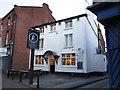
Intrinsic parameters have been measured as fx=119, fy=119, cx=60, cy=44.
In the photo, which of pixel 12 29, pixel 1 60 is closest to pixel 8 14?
pixel 12 29

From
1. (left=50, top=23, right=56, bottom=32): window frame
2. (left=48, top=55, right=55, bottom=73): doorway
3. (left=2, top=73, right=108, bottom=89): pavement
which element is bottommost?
(left=2, top=73, right=108, bottom=89): pavement

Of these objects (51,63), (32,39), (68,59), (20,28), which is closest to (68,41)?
(68,59)

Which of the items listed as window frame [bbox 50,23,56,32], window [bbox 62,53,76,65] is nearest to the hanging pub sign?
window [bbox 62,53,76,65]

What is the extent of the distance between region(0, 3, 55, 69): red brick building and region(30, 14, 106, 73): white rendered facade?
2885 mm

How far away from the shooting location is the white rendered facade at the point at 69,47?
55.6 feet

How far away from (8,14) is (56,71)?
16.0 m

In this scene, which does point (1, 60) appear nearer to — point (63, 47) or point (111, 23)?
point (63, 47)

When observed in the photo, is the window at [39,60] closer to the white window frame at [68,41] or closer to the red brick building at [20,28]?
the red brick building at [20,28]

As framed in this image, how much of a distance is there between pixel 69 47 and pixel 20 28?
Result: 10.2 metres

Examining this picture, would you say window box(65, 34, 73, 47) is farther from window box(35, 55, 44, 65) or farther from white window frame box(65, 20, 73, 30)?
window box(35, 55, 44, 65)

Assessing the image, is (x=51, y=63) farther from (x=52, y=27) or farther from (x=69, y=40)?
(x=52, y=27)

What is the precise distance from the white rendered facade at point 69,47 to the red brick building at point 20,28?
9.46 feet

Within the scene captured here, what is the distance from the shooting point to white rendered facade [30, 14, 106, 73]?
55.6 ft

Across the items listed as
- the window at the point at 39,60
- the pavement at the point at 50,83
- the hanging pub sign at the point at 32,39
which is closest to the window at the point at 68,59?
the pavement at the point at 50,83
